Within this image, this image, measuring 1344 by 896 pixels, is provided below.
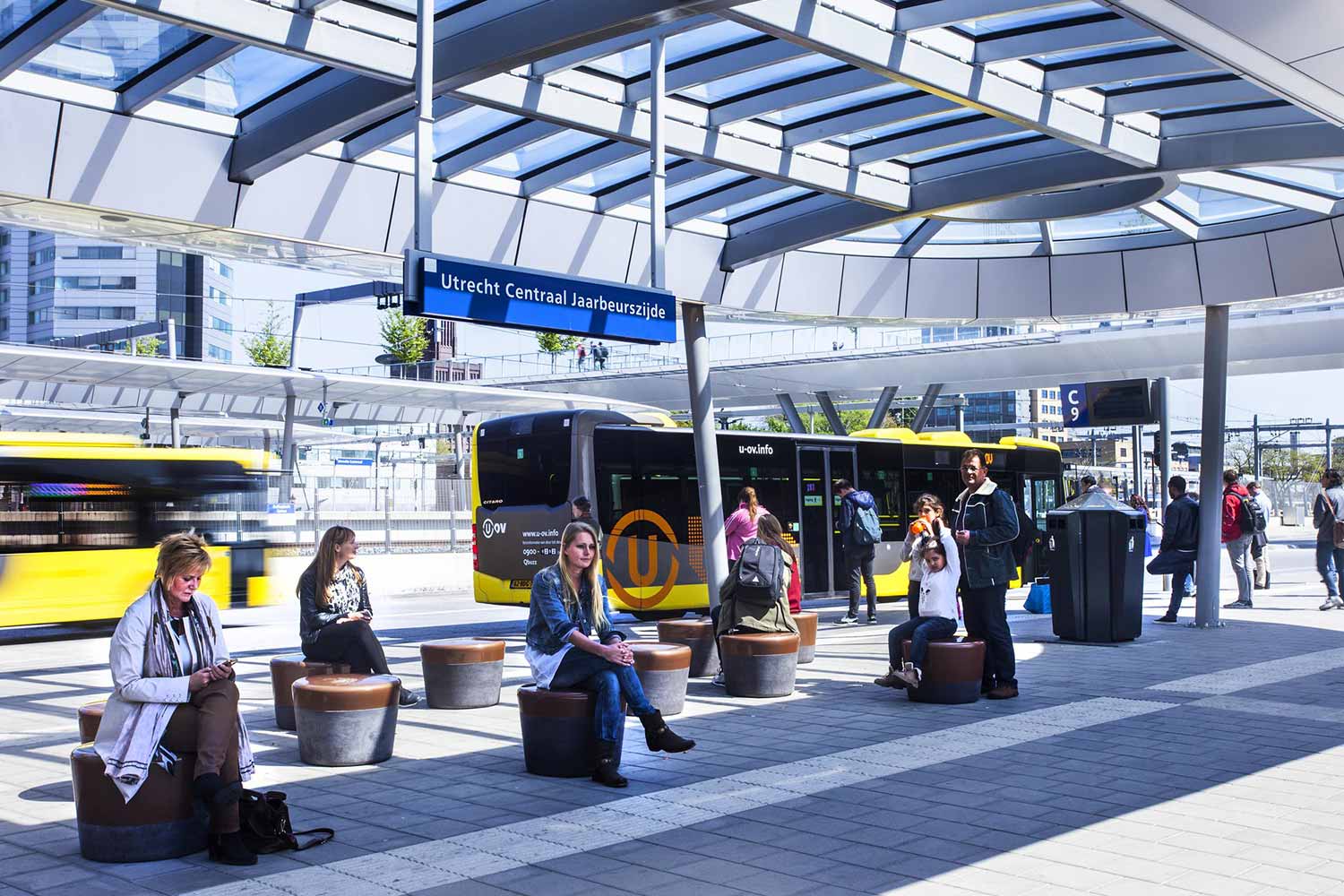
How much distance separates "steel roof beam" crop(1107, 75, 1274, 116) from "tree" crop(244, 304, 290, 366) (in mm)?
54291

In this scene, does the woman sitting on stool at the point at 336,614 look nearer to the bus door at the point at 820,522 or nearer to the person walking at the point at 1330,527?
the bus door at the point at 820,522

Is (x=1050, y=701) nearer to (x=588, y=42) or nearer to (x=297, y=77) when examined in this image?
(x=588, y=42)

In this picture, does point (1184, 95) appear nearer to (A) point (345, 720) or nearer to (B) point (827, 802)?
(B) point (827, 802)

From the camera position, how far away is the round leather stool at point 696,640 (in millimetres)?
11656

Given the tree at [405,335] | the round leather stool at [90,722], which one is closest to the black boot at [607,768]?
the round leather stool at [90,722]

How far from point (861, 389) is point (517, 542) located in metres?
29.5

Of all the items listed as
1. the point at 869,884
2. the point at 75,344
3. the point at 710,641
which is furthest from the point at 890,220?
the point at 75,344

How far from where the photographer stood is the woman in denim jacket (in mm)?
7480

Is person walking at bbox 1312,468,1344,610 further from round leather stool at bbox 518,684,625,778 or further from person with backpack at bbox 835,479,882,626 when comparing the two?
round leather stool at bbox 518,684,625,778

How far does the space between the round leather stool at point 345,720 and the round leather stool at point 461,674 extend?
7.29ft

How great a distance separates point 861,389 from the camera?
46406 mm

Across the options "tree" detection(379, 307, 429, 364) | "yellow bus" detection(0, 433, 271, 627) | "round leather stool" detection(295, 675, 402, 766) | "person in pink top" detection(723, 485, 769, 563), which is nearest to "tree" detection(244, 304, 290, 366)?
"tree" detection(379, 307, 429, 364)

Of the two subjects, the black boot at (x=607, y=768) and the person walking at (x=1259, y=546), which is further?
the person walking at (x=1259, y=546)

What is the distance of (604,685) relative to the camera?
294 inches
